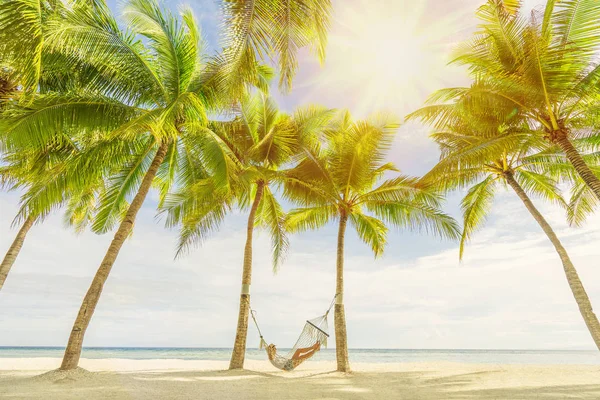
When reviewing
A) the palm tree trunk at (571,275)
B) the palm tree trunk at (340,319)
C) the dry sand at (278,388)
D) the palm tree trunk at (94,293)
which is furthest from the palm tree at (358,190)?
the palm tree trunk at (94,293)

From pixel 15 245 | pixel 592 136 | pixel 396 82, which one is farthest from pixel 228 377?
pixel 592 136

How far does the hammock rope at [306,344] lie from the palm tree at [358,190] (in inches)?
21.6

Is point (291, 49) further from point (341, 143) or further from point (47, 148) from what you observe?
point (47, 148)

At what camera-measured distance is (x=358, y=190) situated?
8688 millimetres

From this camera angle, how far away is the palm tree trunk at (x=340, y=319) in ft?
24.7

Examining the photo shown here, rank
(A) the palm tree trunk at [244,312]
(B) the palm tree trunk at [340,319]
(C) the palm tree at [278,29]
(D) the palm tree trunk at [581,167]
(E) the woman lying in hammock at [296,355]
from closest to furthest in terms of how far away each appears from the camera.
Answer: (C) the palm tree at [278,29] → (D) the palm tree trunk at [581,167] → (E) the woman lying in hammock at [296,355] → (A) the palm tree trunk at [244,312] → (B) the palm tree trunk at [340,319]

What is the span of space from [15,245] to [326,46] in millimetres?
8030

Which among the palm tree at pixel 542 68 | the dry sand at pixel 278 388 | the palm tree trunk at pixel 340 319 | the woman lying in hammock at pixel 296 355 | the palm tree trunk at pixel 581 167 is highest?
the palm tree at pixel 542 68

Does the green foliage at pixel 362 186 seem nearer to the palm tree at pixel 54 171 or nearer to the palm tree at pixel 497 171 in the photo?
the palm tree at pixel 497 171

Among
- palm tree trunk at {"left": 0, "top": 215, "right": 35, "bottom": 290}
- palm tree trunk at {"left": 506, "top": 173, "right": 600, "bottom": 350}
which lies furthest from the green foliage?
palm tree trunk at {"left": 0, "top": 215, "right": 35, "bottom": 290}

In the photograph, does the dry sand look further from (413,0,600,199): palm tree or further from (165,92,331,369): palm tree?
(413,0,600,199): palm tree

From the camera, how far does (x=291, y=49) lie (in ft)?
14.4

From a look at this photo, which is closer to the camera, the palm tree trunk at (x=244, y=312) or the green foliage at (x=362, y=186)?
the palm tree trunk at (x=244, y=312)

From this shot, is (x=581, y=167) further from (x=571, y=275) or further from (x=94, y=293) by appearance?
(x=94, y=293)
